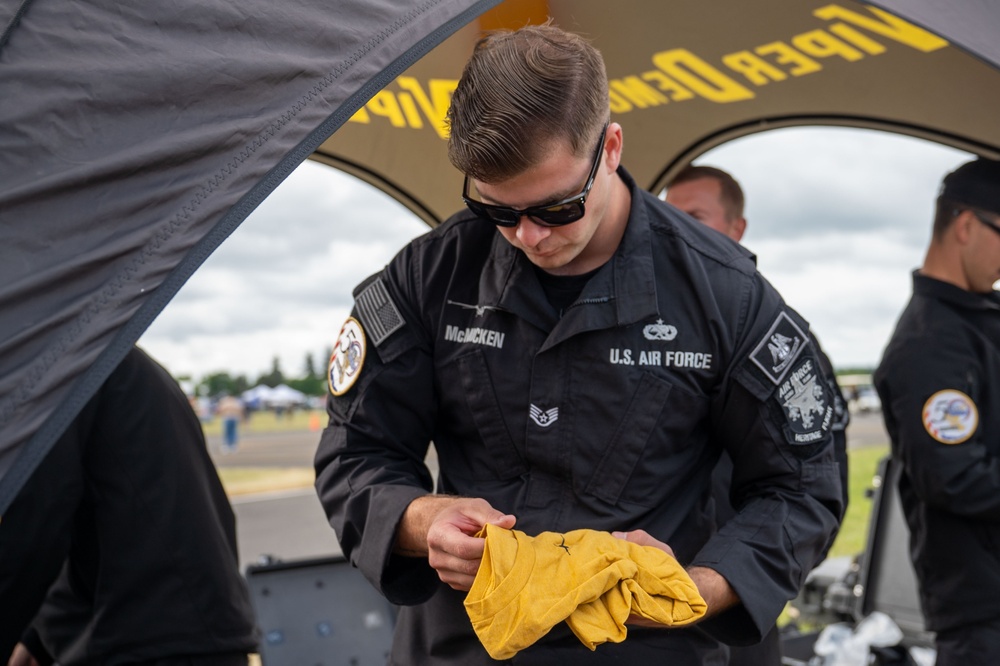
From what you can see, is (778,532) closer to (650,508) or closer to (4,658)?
(650,508)

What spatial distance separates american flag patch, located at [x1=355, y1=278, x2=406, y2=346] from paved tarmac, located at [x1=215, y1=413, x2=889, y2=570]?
6.50 feet

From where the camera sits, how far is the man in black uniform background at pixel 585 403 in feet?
5.07

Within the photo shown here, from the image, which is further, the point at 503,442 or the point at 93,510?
the point at 93,510

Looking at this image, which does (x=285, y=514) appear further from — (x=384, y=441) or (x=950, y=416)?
(x=384, y=441)

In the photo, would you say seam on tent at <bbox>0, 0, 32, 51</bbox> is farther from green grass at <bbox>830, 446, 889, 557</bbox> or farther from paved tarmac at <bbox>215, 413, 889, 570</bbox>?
green grass at <bbox>830, 446, 889, 557</bbox>

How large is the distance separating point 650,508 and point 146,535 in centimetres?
101

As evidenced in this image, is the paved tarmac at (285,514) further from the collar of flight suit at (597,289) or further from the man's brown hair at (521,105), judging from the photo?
the man's brown hair at (521,105)

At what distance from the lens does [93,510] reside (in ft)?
6.28

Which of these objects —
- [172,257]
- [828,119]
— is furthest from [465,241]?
[828,119]

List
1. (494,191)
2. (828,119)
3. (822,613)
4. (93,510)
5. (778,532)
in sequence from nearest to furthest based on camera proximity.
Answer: (494,191), (778,532), (93,510), (828,119), (822,613)

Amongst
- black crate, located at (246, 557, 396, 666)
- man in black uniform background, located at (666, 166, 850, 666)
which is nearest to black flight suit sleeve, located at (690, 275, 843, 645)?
man in black uniform background, located at (666, 166, 850, 666)

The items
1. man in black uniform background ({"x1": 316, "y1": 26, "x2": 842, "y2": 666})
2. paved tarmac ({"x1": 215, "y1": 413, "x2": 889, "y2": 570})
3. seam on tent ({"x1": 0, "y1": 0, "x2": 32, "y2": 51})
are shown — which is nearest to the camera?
seam on tent ({"x1": 0, "y1": 0, "x2": 32, "y2": 51})

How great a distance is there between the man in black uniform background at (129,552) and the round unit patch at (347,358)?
0.44 metres

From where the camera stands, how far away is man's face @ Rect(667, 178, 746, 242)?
302 cm
